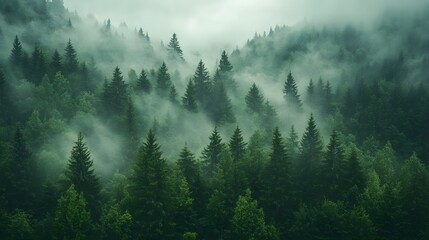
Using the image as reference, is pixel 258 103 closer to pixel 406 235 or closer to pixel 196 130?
pixel 196 130

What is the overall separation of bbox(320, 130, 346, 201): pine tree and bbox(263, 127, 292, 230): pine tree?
562 cm

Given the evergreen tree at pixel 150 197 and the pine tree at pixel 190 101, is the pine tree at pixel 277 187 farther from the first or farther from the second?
the pine tree at pixel 190 101

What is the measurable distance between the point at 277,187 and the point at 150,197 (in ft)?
61.0

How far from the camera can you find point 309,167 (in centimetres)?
7638

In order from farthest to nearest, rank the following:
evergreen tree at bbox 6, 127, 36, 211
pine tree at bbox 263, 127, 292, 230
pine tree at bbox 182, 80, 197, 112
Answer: pine tree at bbox 182, 80, 197, 112 < evergreen tree at bbox 6, 127, 36, 211 < pine tree at bbox 263, 127, 292, 230

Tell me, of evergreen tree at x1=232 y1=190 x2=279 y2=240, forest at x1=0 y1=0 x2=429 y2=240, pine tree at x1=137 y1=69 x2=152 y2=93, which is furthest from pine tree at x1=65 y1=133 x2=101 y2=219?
pine tree at x1=137 y1=69 x2=152 y2=93

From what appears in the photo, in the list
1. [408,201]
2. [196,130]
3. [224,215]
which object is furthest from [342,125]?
[224,215]

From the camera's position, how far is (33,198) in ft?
242

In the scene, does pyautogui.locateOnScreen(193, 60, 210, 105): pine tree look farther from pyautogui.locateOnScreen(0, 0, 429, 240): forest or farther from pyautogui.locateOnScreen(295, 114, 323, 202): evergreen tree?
pyautogui.locateOnScreen(295, 114, 323, 202): evergreen tree

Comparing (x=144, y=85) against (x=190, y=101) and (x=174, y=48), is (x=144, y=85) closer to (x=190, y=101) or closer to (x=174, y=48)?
(x=190, y=101)

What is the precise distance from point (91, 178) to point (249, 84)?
99.3 meters

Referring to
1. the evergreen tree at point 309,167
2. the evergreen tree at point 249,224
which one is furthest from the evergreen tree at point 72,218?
the evergreen tree at point 309,167

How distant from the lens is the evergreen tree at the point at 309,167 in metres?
73.9

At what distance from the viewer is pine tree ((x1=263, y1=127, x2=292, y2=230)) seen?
70.7 meters
